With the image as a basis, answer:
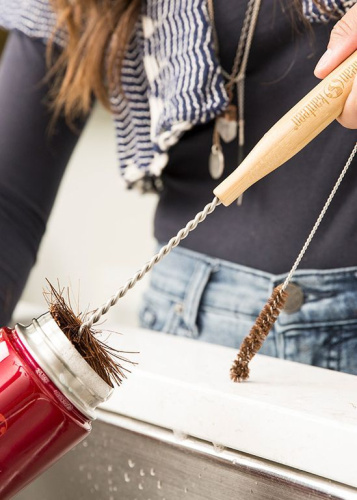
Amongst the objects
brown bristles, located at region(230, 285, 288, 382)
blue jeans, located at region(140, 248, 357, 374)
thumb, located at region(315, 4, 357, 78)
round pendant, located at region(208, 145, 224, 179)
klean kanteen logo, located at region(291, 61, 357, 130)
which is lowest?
blue jeans, located at region(140, 248, 357, 374)

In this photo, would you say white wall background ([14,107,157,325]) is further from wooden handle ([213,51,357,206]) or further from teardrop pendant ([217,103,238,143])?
wooden handle ([213,51,357,206])

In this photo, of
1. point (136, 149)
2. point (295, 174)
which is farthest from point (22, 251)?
point (295, 174)

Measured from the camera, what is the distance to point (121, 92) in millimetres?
664

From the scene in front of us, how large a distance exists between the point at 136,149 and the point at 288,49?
18cm

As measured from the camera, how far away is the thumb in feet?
1.30

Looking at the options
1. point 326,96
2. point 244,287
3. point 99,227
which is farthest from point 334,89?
point 99,227

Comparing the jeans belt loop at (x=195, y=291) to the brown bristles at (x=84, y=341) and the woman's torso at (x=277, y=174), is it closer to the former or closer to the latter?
the woman's torso at (x=277, y=174)

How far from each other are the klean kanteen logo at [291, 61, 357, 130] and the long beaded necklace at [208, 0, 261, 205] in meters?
0.21

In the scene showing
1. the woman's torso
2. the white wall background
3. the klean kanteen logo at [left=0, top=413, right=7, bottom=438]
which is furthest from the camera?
A: the white wall background

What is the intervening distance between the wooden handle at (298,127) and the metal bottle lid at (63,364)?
13 cm

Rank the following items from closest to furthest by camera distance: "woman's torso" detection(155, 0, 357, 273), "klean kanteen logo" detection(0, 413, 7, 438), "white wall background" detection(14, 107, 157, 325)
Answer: "klean kanteen logo" detection(0, 413, 7, 438), "woman's torso" detection(155, 0, 357, 273), "white wall background" detection(14, 107, 157, 325)

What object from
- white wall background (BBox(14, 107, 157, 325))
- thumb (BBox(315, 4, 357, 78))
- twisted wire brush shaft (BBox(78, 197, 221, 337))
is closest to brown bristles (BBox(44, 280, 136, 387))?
twisted wire brush shaft (BBox(78, 197, 221, 337))

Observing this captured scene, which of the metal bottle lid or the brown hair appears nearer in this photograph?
the metal bottle lid

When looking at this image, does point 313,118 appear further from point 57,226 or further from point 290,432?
point 57,226
